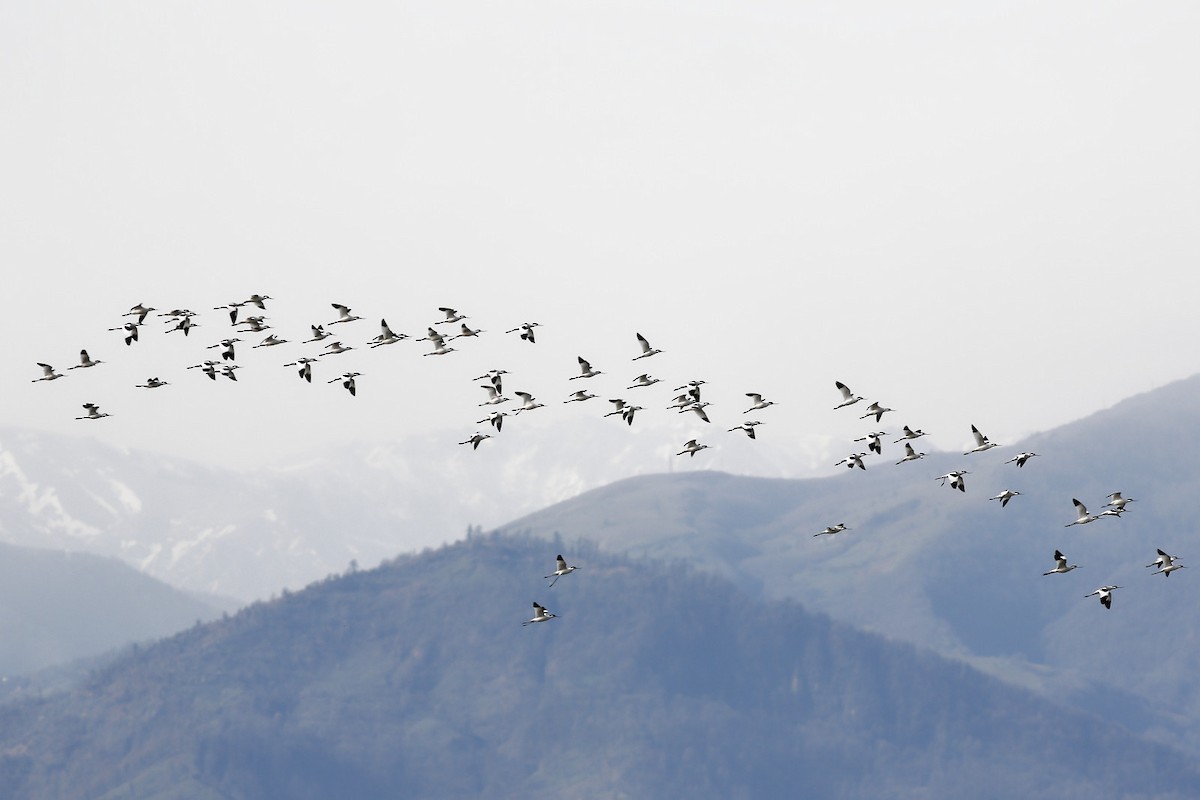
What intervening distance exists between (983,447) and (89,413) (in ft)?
239

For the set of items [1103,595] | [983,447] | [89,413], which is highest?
[89,413]

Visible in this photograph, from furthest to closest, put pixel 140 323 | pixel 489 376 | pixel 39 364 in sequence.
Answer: pixel 489 376, pixel 39 364, pixel 140 323

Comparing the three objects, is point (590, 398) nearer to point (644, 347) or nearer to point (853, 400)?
point (644, 347)

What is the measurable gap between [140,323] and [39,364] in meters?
13.9

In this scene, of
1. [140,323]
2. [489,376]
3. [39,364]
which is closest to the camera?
[140,323]

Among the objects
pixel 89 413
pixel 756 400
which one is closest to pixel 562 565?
pixel 756 400

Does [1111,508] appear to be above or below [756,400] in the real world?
below

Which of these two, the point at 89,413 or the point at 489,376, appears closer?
the point at 89,413

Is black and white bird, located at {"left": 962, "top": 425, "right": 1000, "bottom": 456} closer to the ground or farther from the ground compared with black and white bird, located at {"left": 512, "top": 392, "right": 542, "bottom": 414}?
closer to the ground

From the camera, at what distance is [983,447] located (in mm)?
146750

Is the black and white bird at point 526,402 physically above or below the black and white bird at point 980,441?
above

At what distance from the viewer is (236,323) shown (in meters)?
138

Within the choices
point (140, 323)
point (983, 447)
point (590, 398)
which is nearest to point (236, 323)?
point (140, 323)

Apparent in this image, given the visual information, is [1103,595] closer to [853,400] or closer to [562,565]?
[853,400]
